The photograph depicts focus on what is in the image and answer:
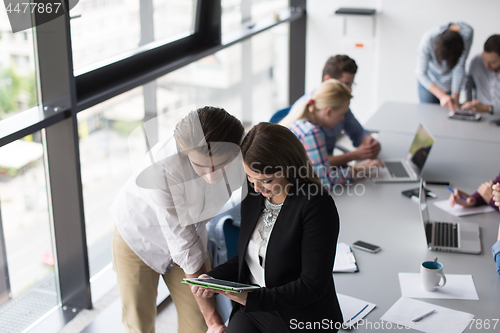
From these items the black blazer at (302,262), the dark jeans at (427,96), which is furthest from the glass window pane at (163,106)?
the dark jeans at (427,96)

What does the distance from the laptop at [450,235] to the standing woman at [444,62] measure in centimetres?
199

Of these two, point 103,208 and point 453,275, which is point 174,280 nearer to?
point 453,275

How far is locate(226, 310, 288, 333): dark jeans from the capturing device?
1694 millimetres

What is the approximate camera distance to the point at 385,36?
18.3 feet

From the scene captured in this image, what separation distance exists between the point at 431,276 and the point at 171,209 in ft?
3.42

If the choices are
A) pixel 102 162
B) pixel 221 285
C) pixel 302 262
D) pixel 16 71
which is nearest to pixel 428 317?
pixel 302 262

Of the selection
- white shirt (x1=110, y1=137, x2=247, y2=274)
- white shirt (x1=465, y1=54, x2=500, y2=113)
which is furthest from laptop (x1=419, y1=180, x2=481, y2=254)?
white shirt (x1=465, y1=54, x2=500, y2=113)

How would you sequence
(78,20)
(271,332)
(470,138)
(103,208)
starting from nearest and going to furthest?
(271,332)
(78,20)
(103,208)
(470,138)

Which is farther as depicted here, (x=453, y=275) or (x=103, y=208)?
(x=103, y=208)

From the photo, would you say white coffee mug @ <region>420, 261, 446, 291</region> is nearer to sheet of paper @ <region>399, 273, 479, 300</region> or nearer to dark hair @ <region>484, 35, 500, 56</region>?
sheet of paper @ <region>399, 273, 479, 300</region>

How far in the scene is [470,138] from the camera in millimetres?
3518

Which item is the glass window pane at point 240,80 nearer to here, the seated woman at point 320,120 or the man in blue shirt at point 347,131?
the man in blue shirt at point 347,131

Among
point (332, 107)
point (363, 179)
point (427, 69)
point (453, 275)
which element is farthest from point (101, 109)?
point (427, 69)

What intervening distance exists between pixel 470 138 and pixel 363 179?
1.14 m
